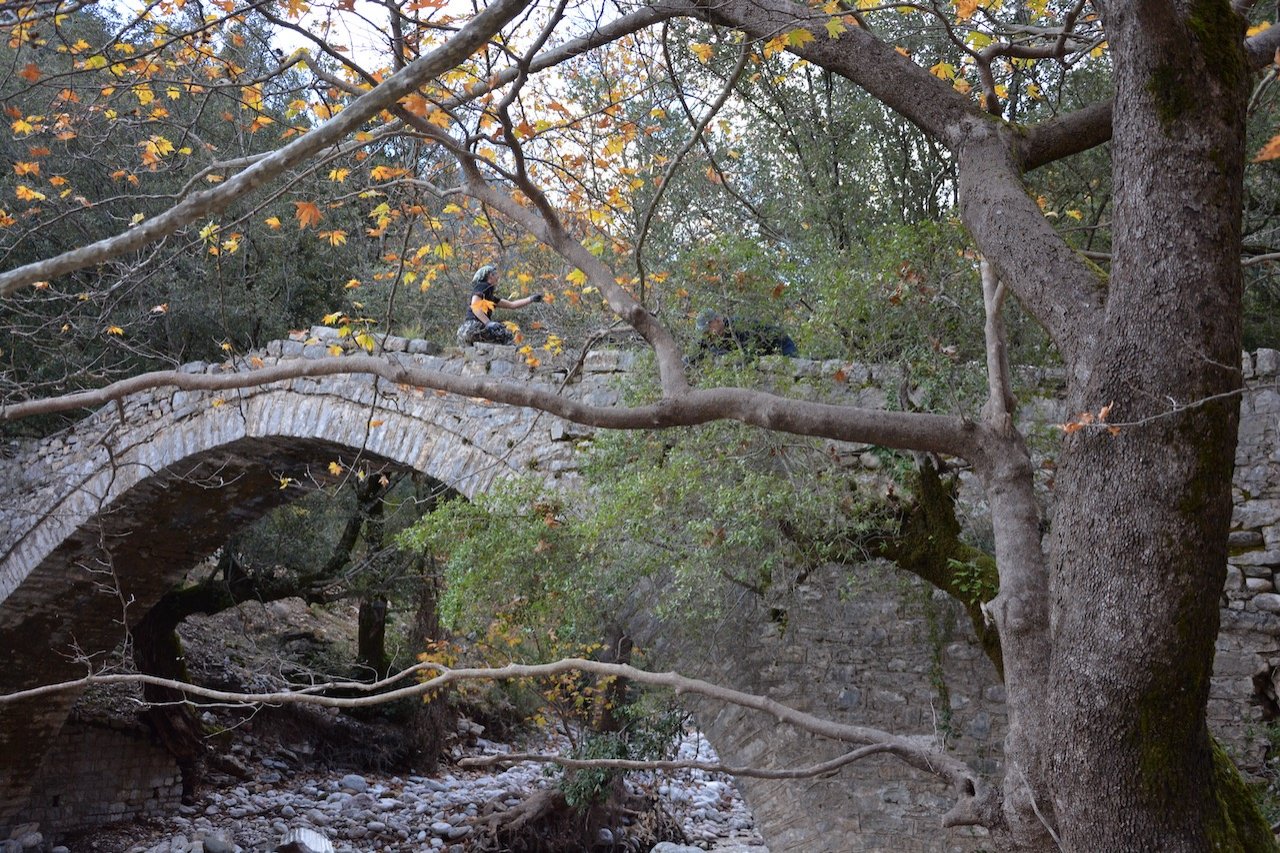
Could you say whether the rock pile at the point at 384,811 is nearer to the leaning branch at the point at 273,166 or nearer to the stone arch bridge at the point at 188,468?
the stone arch bridge at the point at 188,468

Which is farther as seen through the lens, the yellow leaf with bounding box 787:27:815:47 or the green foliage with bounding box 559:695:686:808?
the green foliage with bounding box 559:695:686:808

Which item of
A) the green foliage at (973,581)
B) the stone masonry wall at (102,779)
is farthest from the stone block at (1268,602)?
the stone masonry wall at (102,779)

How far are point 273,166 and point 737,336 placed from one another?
3.43 metres

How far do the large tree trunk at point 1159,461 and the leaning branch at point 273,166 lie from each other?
152 centimetres

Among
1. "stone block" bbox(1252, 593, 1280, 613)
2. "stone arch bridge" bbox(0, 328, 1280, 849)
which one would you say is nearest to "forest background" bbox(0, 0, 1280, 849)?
"stone arch bridge" bbox(0, 328, 1280, 849)

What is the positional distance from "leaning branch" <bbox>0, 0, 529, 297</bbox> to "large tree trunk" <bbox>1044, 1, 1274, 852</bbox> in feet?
4.98

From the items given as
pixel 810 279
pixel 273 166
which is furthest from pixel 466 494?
pixel 273 166

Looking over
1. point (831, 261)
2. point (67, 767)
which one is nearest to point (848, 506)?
point (831, 261)

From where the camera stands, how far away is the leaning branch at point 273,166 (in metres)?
2.20

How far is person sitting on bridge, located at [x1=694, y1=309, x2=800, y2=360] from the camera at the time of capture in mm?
5309

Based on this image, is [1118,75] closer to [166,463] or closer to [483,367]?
[483,367]

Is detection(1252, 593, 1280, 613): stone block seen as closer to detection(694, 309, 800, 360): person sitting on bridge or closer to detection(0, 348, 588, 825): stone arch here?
detection(694, 309, 800, 360): person sitting on bridge

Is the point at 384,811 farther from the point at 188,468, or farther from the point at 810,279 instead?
the point at 810,279

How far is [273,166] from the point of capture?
230 cm
